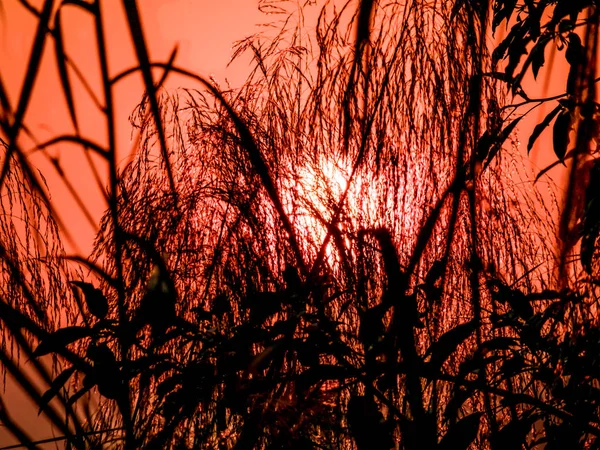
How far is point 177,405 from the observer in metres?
1.09

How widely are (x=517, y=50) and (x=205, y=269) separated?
883 millimetres

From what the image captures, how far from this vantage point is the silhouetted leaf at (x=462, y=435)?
93 centimetres

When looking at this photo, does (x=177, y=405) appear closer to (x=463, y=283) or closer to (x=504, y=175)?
(x=463, y=283)

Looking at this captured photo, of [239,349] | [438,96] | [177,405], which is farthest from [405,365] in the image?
[438,96]

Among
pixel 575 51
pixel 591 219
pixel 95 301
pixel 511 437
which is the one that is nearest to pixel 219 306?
pixel 95 301

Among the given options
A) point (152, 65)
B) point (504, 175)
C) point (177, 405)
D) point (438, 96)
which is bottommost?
point (177, 405)

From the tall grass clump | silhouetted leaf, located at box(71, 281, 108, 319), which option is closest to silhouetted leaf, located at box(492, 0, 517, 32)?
the tall grass clump

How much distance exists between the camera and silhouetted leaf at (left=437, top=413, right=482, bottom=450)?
935 millimetres

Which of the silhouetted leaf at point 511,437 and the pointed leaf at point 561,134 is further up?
the pointed leaf at point 561,134

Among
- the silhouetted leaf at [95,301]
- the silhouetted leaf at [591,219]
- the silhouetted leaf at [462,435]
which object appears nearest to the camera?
the silhouetted leaf at [462,435]

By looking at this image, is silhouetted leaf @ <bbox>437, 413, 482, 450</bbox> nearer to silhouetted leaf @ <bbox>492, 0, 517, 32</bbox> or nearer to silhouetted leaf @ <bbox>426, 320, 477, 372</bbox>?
silhouetted leaf @ <bbox>426, 320, 477, 372</bbox>

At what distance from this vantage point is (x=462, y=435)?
938 millimetres

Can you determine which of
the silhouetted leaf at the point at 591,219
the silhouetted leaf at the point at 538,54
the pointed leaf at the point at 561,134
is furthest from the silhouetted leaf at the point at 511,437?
the silhouetted leaf at the point at 538,54

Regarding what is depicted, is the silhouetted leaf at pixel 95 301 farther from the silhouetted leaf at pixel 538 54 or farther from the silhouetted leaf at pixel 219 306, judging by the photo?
the silhouetted leaf at pixel 538 54
